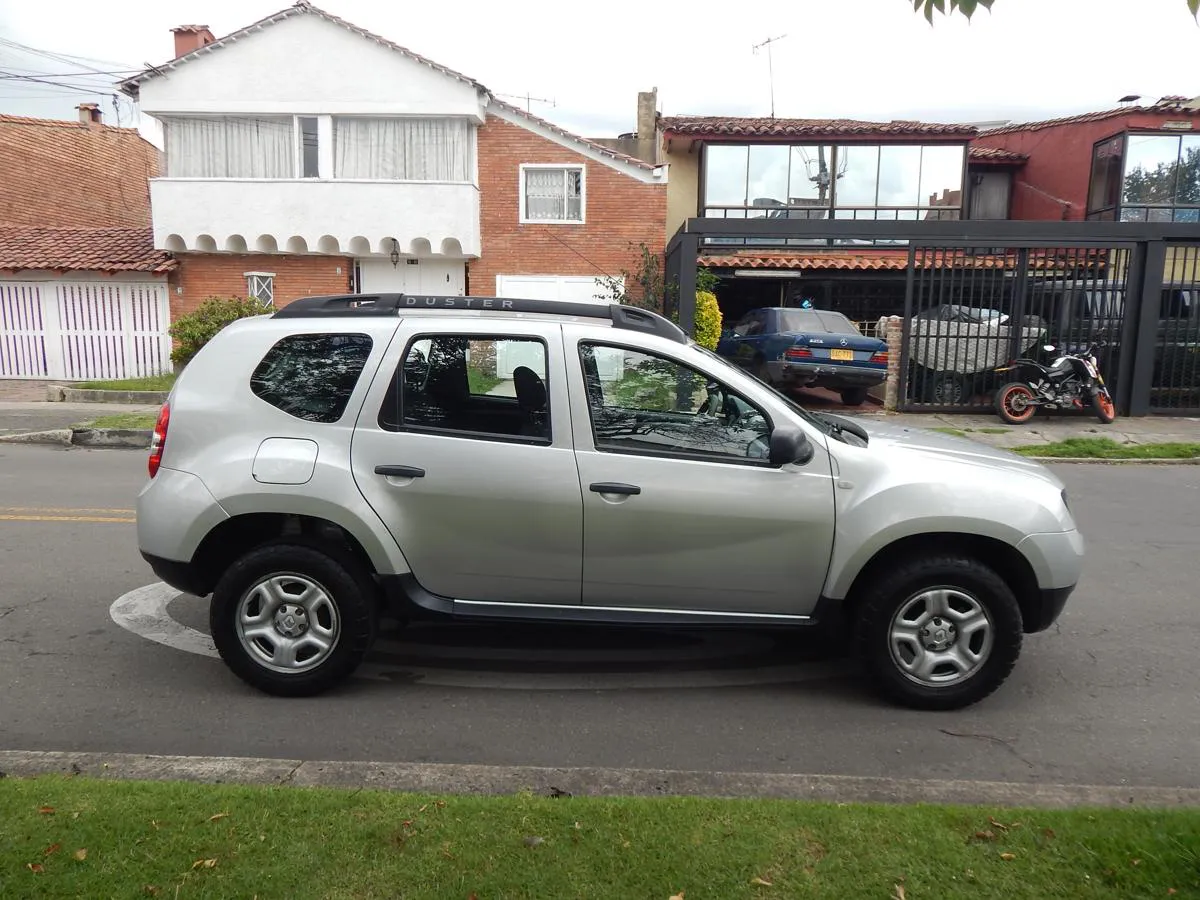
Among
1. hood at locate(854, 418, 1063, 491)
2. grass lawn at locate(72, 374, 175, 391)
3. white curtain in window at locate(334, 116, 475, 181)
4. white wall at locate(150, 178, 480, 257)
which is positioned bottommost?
grass lawn at locate(72, 374, 175, 391)

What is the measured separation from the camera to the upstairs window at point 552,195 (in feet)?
66.3

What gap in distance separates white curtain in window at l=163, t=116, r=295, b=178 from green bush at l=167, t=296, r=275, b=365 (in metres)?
3.76

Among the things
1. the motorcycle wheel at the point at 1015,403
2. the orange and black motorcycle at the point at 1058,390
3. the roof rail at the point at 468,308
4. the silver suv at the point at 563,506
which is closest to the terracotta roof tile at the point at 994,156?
the orange and black motorcycle at the point at 1058,390

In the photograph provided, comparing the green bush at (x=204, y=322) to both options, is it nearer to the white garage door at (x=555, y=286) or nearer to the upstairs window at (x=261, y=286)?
the upstairs window at (x=261, y=286)

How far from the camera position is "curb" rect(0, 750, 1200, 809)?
10.7 ft

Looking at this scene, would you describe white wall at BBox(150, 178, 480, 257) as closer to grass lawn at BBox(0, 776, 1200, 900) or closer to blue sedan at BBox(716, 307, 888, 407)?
blue sedan at BBox(716, 307, 888, 407)

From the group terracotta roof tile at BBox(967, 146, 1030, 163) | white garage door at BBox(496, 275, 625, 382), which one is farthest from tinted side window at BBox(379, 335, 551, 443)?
terracotta roof tile at BBox(967, 146, 1030, 163)

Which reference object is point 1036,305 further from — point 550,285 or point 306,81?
point 306,81

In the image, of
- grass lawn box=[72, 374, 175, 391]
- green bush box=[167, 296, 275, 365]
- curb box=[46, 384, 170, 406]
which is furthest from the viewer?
green bush box=[167, 296, 275, 365]

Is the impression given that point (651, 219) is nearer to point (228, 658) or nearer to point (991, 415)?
point (991, 415)

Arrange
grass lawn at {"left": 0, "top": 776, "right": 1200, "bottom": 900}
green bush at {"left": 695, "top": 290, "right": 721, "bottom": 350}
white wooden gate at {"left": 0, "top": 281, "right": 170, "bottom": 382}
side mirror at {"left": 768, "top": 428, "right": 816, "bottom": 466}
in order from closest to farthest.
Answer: grass lawn at {"left": 0, "top": 776, "right": 1200, "bottom": 900}
side mirror at {"left": 768, "top": 428, "right": 816, "bottom": 466}
green bush at {"left": 695, "top": 290, "right": 721, "bottom": 350}
white wooden gate at {"left": 0, "top": 281, "right": 170, "bottom": 382}

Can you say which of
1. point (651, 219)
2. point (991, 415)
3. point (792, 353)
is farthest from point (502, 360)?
point (651, 219)

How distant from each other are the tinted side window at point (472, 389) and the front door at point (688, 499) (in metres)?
0.20

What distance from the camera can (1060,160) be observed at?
25.6 meters
